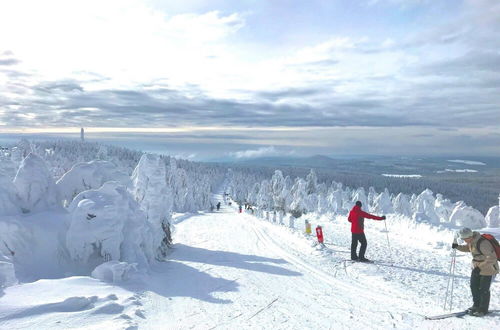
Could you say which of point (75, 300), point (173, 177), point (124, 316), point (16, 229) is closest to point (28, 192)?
point (16, 229)

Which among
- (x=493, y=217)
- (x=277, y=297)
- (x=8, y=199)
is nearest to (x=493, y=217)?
(x=493, y=217)

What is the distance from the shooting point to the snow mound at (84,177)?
14586 mm

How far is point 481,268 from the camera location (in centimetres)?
701

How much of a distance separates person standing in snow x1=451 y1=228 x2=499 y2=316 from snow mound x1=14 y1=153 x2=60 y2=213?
41.1 ft

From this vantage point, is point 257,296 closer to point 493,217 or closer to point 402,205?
point 493,217

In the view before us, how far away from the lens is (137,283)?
373 inches

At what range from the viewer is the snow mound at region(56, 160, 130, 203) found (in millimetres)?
14586

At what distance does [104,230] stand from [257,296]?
515cm

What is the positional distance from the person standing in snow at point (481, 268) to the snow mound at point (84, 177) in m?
13.2

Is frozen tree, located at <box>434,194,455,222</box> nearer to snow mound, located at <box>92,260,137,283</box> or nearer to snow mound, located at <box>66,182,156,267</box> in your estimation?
snow mound, located at <box>66,182,156,267</box>

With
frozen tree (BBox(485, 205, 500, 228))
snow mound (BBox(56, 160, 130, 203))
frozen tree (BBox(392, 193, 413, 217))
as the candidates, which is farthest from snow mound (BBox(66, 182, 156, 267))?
frozen tree (BBox(392, 193, 413, 217))

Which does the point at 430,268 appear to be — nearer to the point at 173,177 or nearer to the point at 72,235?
the point at 72,235

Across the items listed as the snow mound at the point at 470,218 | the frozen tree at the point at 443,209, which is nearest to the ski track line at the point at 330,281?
the snow mound at the point at 470,218

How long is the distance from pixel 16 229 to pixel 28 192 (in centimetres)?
238
